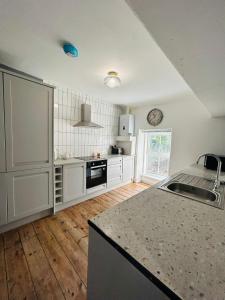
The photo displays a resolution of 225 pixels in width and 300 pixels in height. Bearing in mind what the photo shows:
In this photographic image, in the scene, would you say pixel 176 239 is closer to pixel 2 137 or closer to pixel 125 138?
pixel 2 137

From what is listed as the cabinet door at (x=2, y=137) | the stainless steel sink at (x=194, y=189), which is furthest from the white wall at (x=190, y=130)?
the cabinet door at (x=2, y=137)

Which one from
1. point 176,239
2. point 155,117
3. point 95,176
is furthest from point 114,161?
point 176,239

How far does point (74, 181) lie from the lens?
2.44 metres

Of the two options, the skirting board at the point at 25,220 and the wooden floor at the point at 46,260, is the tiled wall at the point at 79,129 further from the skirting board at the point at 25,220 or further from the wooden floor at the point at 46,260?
the wooden floor at the point at 46,260

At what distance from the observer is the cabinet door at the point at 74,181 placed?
231 centimetres

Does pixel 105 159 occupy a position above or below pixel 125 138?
below

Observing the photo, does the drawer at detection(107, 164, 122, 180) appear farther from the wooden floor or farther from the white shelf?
the wooden floor

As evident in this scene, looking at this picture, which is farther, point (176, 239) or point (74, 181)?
point (74, 181)

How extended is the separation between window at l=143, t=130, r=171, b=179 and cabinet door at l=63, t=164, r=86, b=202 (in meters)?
2.18

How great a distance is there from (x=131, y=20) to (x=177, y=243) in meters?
1.53

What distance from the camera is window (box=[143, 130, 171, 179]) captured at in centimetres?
355

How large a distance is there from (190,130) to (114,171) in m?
1.95

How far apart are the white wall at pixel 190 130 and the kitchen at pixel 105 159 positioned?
0.07ft

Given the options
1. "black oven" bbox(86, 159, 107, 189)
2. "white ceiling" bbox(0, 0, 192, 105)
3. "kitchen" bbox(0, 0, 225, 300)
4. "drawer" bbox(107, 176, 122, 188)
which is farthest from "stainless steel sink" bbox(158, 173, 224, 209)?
"drawer" bbox(107, 176, 122, 188)
